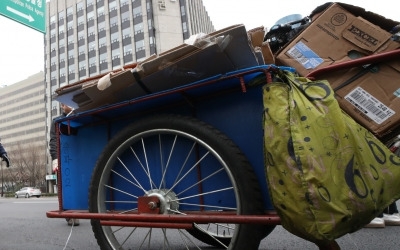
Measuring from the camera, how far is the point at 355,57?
179 cm

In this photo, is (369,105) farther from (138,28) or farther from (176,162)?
(138,28)

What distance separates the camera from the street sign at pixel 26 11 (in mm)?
6767

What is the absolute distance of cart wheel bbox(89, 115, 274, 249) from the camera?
1.58 metres

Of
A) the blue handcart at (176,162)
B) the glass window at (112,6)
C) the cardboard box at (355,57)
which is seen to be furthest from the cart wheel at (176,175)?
the glass window at (112,6)

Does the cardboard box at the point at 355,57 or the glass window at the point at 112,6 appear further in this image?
the glass window at the point at 112,6

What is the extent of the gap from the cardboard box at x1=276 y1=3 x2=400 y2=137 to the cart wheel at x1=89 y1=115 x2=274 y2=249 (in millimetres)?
638

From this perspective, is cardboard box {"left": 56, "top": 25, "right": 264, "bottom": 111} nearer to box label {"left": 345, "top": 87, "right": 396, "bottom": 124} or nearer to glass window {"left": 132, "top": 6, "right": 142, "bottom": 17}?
box label {"left": 345, "top": 87, "right": 396, "bottom": 124}

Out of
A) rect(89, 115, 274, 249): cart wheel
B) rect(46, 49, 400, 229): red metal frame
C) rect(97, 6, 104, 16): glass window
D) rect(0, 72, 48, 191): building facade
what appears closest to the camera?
rect(46, 49, 400, 229): red metal frame

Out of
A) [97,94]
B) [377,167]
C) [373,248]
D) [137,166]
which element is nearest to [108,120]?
[97,94]

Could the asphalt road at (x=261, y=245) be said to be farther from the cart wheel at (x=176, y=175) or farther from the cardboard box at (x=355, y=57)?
the cardboard box at (x=355, y=57)

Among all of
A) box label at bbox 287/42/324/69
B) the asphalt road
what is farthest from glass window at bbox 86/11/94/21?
box label at bbox 287/42/324/69

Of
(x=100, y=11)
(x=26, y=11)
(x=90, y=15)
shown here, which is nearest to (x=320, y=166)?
(x=26, y=11)

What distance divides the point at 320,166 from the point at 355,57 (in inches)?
32.4

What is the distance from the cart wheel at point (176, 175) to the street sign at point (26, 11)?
632 cm
